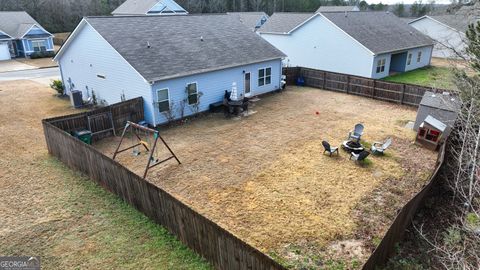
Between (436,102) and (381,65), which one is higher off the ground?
(436,102)

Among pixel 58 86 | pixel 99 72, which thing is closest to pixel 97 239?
pixel 99 72

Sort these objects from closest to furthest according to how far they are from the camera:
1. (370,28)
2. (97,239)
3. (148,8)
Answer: (97,239), (370,28), (148,8)

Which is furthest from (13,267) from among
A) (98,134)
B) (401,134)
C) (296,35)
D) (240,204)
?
(296,35)

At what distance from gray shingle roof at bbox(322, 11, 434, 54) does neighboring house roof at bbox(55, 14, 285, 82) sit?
26.3 feet

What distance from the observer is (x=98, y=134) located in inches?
603

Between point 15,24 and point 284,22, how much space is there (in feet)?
112

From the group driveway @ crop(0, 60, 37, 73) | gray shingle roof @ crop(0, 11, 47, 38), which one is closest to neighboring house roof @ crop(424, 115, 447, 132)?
driveway @ crop(0, 60, 37, 73)

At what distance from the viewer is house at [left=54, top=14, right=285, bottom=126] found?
16609mm

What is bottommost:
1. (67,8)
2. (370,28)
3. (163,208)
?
(163,208)

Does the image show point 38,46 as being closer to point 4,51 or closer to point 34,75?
point 4,51

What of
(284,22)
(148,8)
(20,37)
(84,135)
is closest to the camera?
(84,135)

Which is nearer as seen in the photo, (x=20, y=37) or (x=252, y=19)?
(x=20, y=37)

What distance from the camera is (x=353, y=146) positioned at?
44.2ft

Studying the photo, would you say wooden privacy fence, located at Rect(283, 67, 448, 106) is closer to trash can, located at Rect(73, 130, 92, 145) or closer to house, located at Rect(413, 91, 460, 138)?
house, located at Rect(413, 91, 460, 138)
